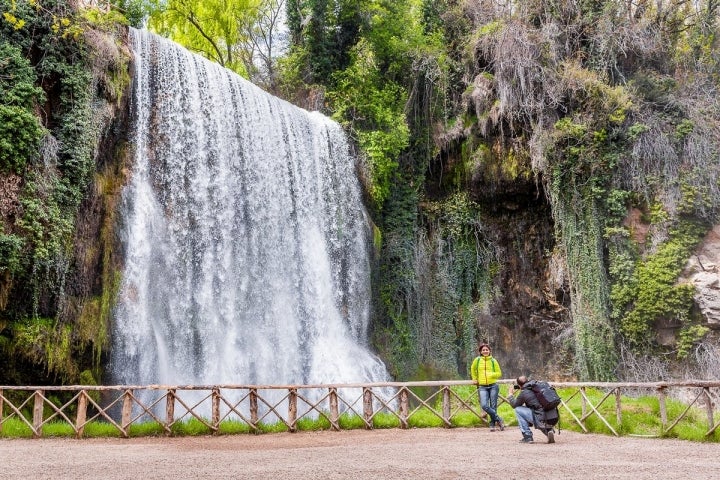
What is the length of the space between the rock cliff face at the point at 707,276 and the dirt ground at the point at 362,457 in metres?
7.25

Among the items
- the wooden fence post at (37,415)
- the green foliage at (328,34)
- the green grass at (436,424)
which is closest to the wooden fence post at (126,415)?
the green grass at (436,424)

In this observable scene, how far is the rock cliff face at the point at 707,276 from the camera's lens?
1495 cm

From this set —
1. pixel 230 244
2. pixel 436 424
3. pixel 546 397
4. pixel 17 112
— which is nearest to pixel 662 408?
pixel 546 397

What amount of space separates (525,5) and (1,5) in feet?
45.7

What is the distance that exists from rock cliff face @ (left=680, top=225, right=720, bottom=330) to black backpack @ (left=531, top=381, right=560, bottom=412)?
8.75m

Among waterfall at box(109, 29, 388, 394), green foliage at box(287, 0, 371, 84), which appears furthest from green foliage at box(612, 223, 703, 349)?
green foliage at box(287, 0, 371, 84)

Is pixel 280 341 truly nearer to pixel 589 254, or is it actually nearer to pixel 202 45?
pixel 589 254

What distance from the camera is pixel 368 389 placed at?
1098cm

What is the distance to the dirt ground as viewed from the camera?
576cm

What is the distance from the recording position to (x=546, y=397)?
8.28 m

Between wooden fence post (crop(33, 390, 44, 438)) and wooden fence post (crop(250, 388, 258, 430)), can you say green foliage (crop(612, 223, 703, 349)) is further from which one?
wooden fence post (crop(33, 390, 44, 438))

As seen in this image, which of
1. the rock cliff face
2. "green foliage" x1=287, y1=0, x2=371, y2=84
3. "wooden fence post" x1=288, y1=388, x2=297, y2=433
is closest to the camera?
"wooden fence post" x1=288, y1=388, x2=297, y2=433

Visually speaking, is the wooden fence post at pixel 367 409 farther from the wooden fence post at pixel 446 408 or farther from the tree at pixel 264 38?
the tree at pixel 264 38

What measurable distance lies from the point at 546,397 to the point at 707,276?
927 cm
